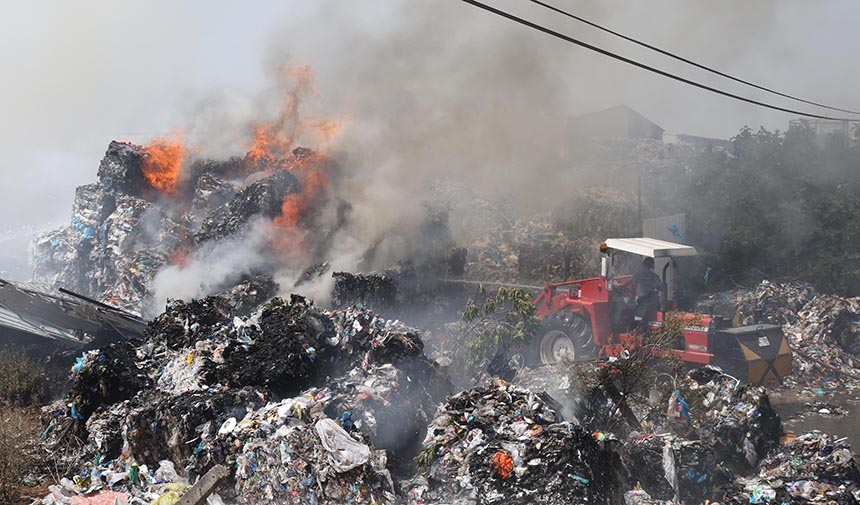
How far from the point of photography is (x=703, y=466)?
5.73 m

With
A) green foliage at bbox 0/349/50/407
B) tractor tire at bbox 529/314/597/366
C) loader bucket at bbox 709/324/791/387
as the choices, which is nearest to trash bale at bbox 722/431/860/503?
loader bucket at bbox 709/324/791/387

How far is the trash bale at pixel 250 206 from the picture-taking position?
13.5 meters

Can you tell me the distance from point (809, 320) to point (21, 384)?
546 inches

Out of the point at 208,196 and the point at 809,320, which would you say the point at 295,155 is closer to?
the point at 208,196

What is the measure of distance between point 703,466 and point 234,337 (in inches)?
233

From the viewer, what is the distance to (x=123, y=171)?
16.3 metres

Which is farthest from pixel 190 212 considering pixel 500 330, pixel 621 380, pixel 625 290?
pixel 621 380

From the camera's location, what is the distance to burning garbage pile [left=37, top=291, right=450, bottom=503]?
5555 mm

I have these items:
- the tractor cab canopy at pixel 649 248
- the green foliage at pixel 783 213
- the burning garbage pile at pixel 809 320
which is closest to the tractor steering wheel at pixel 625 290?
the tractor cab canopy at pixel 649 248

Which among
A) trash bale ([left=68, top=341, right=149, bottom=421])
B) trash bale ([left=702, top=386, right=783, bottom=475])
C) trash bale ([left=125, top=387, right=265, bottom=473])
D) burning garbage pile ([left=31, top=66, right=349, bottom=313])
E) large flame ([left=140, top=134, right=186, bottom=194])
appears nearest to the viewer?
trash bale ([left=702, top=386, right=783, bottom=475])

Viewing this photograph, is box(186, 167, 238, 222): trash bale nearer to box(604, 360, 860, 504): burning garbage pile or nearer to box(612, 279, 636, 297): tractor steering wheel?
box(612, 279, 636, 297): tractor steering wheel

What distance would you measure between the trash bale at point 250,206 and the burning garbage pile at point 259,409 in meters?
5.11

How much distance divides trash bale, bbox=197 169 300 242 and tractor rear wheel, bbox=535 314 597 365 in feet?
24.0

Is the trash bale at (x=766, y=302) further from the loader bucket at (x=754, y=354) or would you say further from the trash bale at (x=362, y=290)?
the trash bale at (x=362, y=290)
